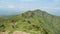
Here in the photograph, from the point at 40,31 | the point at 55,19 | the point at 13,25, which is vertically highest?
the point at 13,25

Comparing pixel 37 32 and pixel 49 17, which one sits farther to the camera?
pixel 49 17

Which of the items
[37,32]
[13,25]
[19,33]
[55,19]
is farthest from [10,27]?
[55,19]

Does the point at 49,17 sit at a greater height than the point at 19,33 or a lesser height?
lesser

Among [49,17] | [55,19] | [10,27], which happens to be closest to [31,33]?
[10,27]

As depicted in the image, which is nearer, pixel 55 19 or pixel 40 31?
pixel 40 31

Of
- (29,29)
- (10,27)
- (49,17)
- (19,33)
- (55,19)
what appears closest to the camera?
(19,33)

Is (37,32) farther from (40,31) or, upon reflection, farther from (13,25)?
(13,25)

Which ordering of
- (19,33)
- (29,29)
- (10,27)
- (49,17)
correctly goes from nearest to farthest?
(19,33) → (10,27) → (29,29) → (49,17)

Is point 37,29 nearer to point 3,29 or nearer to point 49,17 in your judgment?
point 3,29

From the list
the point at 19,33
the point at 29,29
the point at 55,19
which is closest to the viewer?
the point at 19,33

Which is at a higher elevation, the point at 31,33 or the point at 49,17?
the point at 31,33
